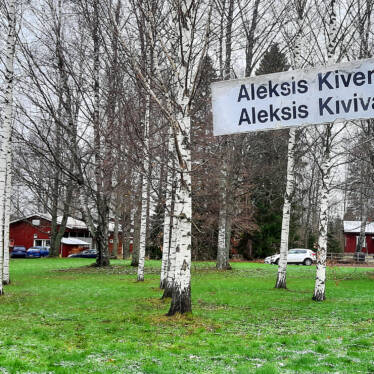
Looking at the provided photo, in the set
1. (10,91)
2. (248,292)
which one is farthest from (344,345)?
(10,91)

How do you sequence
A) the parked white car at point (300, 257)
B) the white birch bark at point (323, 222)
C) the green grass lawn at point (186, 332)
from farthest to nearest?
1. the parked white car at point (300, 257)
2. the white birch bark at point (323, 222)
3. the green grass lawn at point (186, 332)

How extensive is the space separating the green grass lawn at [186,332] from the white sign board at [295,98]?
3.42m

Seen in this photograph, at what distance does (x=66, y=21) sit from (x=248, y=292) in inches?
562

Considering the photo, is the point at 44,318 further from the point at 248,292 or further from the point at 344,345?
the point at 248,292

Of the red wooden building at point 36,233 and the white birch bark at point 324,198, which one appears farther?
the red wooden building at point 36,233

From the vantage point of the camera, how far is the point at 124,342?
6.91 meters

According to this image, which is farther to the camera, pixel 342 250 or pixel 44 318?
pixel 342 250

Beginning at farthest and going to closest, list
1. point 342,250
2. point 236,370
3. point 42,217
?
point 42,217 → point 342,250 → point 236,370

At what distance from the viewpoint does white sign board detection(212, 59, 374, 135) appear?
2658 mm

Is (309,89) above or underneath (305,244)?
above

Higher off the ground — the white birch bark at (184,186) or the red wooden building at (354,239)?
the white birch bark at (184,186)

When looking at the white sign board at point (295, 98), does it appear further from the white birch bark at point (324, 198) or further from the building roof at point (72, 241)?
the building roof at point (72, 241)

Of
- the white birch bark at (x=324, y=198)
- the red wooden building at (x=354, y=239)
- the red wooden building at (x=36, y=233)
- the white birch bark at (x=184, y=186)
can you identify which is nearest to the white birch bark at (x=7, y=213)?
the white birch bark at (x=184, y=186)

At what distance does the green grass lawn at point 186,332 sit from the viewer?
551cm
